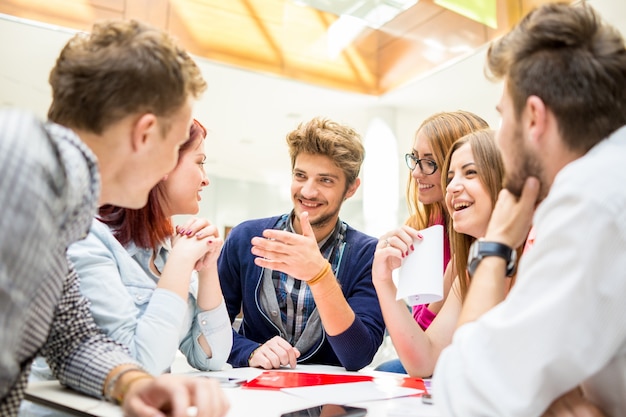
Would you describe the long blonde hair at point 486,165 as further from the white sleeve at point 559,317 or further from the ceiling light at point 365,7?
the ceiling light at point 365,7

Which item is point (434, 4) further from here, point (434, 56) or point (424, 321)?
point (424, 321)

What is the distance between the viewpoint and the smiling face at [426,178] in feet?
7.99

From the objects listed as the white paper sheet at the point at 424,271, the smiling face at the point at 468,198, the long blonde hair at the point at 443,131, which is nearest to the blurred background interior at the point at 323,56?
the long blonde hair at the point at 443,131

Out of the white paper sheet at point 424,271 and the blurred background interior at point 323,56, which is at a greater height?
the blurred background interior at point 323,56

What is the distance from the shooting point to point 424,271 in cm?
150

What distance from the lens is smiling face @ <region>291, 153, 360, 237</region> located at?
224cm

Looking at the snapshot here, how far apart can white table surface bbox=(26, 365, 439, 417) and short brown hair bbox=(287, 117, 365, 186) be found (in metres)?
1.23

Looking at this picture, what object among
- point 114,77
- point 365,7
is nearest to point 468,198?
point 114,77

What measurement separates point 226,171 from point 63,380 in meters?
9.03

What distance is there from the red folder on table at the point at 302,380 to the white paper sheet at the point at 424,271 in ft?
0.77

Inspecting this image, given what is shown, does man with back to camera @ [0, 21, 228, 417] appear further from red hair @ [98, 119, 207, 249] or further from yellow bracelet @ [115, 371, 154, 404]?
red hair @ [98, 119, 207, 249]

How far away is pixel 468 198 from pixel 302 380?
0.87 m

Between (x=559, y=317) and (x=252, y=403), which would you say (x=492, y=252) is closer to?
(x=559, y=317)

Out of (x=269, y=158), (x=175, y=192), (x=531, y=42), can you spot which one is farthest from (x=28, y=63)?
(x=531, y=42)
